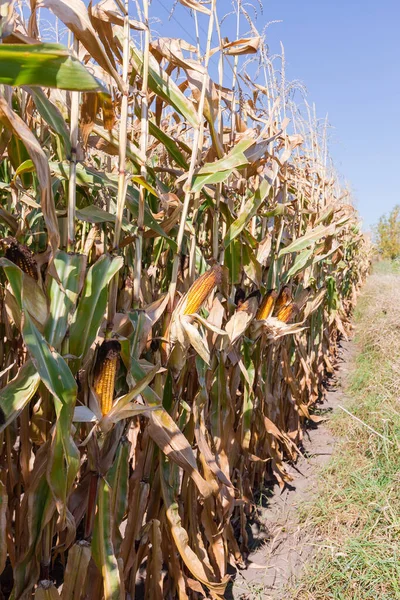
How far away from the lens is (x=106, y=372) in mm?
1167

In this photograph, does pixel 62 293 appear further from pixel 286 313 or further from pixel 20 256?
pixel 286 313

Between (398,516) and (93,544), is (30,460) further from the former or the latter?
(398,516)

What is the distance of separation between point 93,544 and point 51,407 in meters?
0.37

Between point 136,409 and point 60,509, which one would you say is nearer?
point 60,509

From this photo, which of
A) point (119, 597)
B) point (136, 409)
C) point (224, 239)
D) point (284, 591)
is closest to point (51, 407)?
point (136, 409)

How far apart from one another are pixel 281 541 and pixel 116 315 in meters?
1.68

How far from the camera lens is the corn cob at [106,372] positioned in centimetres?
117

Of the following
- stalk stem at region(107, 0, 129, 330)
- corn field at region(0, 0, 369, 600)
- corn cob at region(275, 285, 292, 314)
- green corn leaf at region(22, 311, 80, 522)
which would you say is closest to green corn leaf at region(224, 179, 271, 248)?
corn field at region(0, 0, 369, 600)

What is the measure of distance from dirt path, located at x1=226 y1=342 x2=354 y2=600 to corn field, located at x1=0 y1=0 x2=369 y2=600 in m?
0.12

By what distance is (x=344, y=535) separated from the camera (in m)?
2.28

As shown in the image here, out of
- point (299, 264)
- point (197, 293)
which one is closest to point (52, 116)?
point (197, 293)

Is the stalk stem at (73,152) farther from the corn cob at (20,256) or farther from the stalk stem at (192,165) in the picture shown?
the stalk stem at (192,165)

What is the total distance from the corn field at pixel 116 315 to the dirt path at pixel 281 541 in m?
0.12

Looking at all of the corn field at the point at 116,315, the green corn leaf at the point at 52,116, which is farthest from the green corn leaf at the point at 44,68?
the green corn leaf at the point at 52,116
